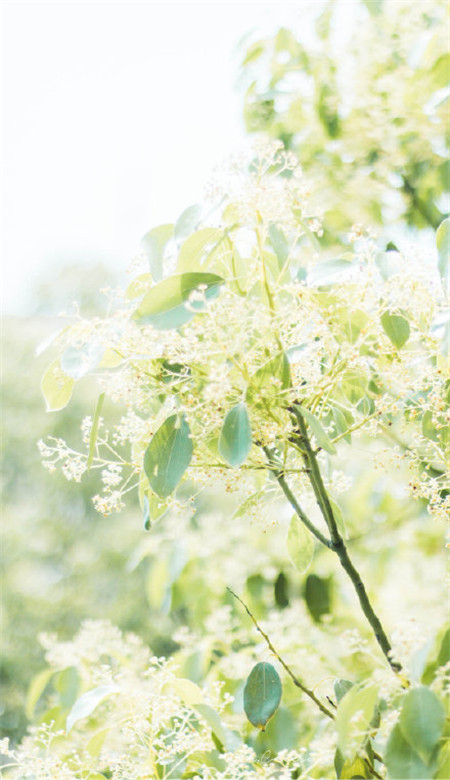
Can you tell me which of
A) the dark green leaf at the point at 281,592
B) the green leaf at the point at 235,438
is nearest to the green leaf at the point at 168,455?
the green leaf at the point at 235,438

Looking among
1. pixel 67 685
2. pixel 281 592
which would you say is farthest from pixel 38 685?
pixel 281 592

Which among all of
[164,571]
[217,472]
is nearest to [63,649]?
[164,571]

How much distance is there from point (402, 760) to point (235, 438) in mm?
205

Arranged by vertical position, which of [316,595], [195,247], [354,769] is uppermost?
[195,247]

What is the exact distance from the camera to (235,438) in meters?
0.51

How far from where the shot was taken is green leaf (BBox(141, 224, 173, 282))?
58 cm

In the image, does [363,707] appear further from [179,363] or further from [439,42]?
[439,42]

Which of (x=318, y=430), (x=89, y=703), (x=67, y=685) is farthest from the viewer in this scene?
(x=67, y=685)

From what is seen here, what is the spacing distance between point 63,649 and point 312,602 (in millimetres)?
386

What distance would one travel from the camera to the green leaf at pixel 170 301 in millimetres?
510

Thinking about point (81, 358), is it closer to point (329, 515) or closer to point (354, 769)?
point (329, 515)

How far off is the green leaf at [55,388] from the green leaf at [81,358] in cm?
3

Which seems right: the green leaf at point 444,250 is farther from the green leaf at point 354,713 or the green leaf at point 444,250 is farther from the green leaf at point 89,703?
the green leaf at point 89,703

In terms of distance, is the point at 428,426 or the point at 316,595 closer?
the point at 428,426
